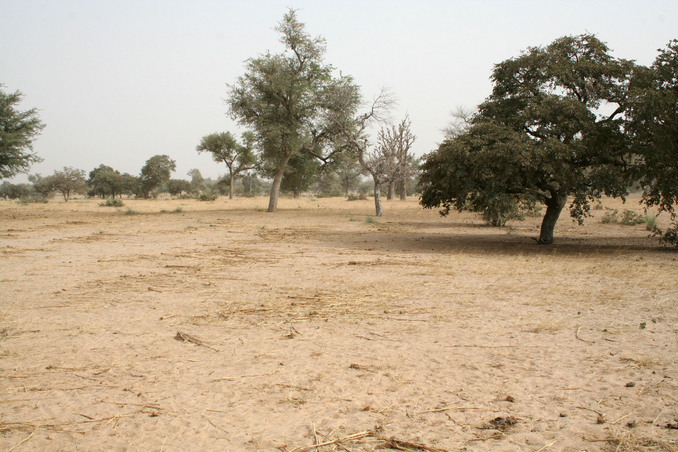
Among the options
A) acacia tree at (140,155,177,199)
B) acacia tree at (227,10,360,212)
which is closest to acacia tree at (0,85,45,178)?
acacia tree at (227,10,360,212)

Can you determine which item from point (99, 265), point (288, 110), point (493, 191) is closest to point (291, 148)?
point (288, 110)

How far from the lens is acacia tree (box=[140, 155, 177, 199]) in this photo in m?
63.0

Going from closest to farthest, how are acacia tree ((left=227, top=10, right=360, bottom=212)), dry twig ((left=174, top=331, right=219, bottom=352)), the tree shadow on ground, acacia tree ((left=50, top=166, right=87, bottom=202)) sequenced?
dry twig ((left=174, top=331, right=219, bottom=352))
the tree shadow on ground
acacia tree ((left=227, top=10, right=360, bottom=212))
acacia tree ((left=50, top=166, right=87, bottom=202))

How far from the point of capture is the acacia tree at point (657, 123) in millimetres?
10938

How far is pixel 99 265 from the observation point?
955cm

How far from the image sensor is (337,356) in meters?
4.52

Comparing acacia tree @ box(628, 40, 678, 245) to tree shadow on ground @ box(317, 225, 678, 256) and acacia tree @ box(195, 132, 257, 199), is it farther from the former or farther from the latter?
acacia tree @ box(195, 132, 257, 199)

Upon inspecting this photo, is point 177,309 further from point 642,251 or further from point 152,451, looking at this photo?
point 642,251

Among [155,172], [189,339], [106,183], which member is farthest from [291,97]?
[106,183]

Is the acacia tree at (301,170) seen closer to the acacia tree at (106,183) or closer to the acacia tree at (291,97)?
the acacia tree at (291,97)

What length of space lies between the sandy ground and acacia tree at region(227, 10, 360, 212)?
63.9ft

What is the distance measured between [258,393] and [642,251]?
11762mm

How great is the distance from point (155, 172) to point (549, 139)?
193 ft

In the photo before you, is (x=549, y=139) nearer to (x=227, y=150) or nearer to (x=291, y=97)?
(x=291, y=97)
